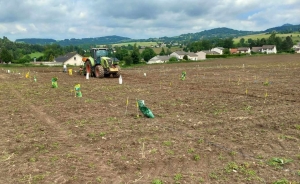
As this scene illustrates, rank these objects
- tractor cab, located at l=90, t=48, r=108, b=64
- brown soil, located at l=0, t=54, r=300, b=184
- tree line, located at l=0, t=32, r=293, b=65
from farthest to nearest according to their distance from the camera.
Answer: tree line, located at l=0, t=32, r=293, b=65
tractor cab, located at l=90, t=48, r=108, b=64
brown soil, located at l=0, t=54, r=300, b=184

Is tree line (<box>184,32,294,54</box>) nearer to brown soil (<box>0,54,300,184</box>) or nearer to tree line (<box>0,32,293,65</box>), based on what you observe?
tree line (<box>0,32,293,65</box>)

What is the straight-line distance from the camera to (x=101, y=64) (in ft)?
79.0

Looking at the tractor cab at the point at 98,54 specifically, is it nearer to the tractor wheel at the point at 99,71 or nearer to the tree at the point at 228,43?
the tractor wheel at the point at 99,71

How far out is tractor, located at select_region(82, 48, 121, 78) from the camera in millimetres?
23688

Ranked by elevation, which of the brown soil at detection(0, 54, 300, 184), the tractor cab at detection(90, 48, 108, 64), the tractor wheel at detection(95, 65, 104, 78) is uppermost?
the tractor cab at detection(90, 48, 108, 64)

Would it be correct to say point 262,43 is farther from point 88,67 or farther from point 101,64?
point 101,64

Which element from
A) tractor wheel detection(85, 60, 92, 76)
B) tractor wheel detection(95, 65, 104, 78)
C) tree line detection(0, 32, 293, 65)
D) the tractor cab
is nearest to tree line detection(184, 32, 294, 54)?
tree line detection(0, 32, 293, 65)

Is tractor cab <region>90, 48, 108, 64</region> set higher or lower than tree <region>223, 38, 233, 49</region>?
lower

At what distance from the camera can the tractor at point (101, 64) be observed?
23.7 meters

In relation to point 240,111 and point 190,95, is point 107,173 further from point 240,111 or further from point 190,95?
point 190,95

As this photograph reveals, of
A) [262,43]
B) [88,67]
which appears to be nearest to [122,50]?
[88,67]

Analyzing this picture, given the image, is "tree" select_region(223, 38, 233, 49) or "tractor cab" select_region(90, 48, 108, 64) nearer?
"tractor cab" select_region(90, 48, 108, 64)

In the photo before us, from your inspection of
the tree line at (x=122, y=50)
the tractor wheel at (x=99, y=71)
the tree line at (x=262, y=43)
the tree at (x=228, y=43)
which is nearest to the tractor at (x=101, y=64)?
the tractor wheel at (x=99, y=71)

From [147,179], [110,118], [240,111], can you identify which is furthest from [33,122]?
[240,111]
